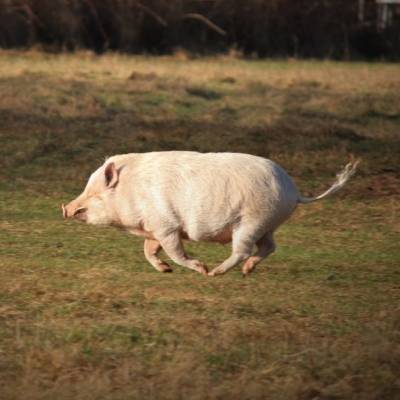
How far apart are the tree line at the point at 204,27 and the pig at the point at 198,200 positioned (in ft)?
68.1

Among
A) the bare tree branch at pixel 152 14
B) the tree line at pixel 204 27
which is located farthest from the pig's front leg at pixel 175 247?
the bare tree branch at pixel 152 14

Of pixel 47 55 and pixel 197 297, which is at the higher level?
pixel 197 297

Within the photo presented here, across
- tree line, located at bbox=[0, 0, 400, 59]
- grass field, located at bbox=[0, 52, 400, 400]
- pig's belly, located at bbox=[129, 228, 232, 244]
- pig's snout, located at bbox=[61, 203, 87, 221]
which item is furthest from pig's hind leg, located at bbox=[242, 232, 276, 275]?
tree line, located at bbox=[0, 0, 400, 59]

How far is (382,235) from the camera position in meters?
9.38

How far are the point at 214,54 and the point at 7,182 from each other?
19054 millimetres

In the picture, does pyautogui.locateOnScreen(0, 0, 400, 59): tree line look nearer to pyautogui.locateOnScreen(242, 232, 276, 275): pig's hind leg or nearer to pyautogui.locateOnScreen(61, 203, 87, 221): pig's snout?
pyautogui.locateOnScreen(61, 203, 87, 221): pig's snout

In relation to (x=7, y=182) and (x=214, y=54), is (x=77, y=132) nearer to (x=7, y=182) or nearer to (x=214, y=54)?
(x=7, y=182)

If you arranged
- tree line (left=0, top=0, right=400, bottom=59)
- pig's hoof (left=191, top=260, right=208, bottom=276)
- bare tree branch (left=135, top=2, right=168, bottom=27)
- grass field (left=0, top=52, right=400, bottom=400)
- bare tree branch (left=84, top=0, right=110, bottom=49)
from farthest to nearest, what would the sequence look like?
bare tree branch (left=135, top=2, right=168, bottom=27), bare tree branch (left=84, top=0, right=110, bottom=49), tree line (left=0, top=0, right=400, bottom=59), pig's hoof (left=191, top=260, right=208, bottom=276), grass field (left=0, top=52, right=400, bottom=400)

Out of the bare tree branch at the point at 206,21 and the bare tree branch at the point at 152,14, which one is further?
the bare tree branch at the point at 206,21

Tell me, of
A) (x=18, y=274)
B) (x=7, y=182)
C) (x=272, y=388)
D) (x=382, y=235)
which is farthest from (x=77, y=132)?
(x=272, y=388)

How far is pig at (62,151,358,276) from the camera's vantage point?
272 inches

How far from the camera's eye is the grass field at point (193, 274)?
5.23 meters

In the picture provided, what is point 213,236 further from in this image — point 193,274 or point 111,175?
point 111,175

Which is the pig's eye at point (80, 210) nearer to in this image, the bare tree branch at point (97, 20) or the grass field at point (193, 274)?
the grass field at point (193, 274)
